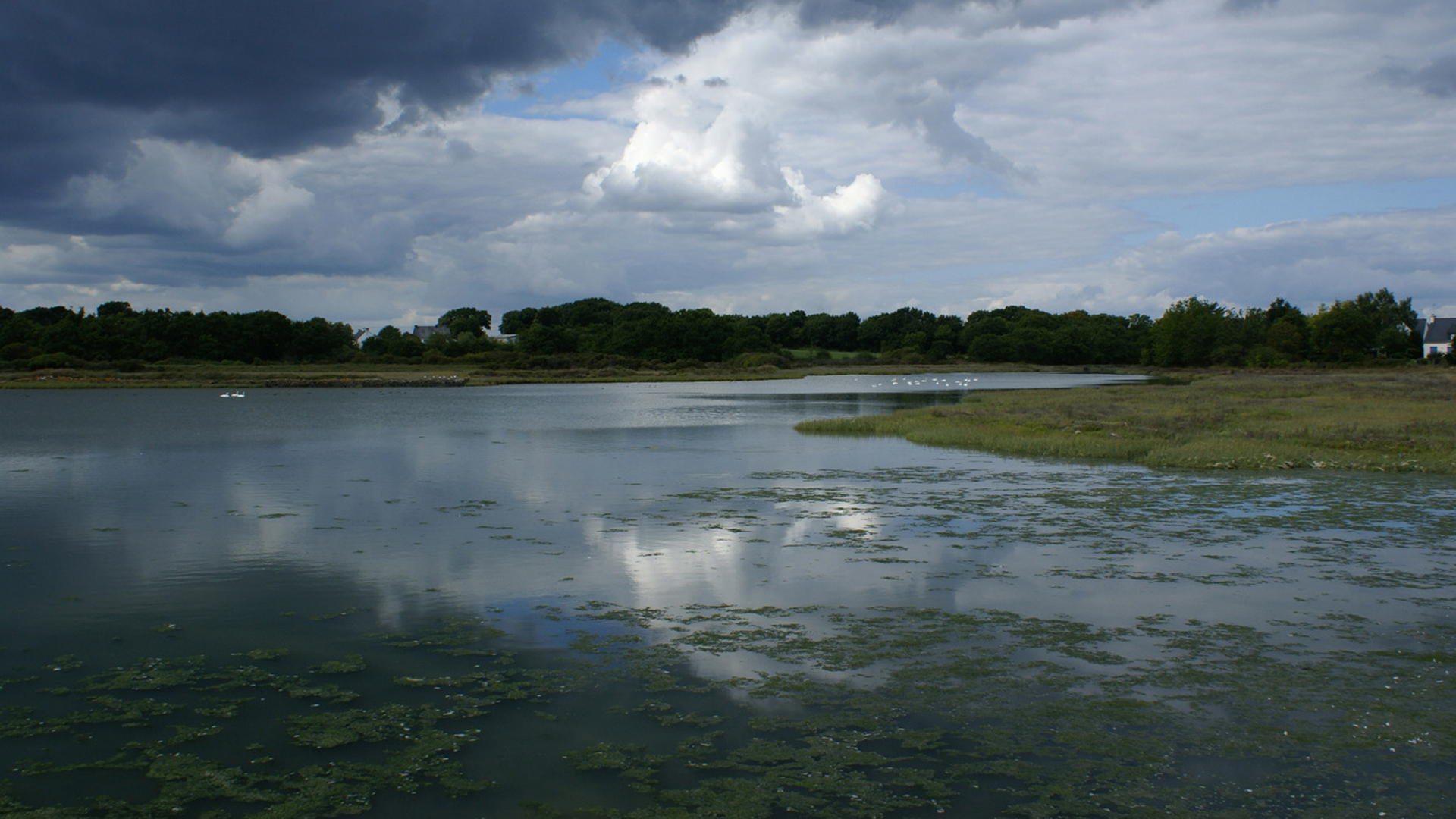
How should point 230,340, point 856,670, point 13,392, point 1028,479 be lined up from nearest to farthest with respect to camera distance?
1. point 856,670
2. point 1028,479
3. point 13,392
4. point 230,340

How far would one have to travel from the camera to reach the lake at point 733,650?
7113 millimetres

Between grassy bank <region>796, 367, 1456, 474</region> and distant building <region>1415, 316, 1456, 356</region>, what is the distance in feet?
355

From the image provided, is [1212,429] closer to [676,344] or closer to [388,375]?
[388,375]

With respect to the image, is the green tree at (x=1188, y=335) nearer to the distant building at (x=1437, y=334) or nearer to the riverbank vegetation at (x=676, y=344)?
the riverbank vegetation at (x=676, y=344)

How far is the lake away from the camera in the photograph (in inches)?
280

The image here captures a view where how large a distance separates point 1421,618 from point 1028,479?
42.2 ft

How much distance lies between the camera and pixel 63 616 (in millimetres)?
11555

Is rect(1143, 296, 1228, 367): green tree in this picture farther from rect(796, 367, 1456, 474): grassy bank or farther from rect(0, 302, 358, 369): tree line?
rect(0, 302, 358, 369): tree line

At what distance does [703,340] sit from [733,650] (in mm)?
162982

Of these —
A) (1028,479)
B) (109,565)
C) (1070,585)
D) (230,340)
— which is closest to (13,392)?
(230,340)

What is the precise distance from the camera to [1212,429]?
33344 mm

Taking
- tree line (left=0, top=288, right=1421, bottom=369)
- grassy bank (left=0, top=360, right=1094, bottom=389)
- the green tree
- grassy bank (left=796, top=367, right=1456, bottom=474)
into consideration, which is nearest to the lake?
grassy bank (left=796, top=367, right=1456, bottom=474)

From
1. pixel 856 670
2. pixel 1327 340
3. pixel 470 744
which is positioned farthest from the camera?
pixel 1327 340

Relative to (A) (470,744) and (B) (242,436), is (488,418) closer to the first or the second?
(B) (242,436)
